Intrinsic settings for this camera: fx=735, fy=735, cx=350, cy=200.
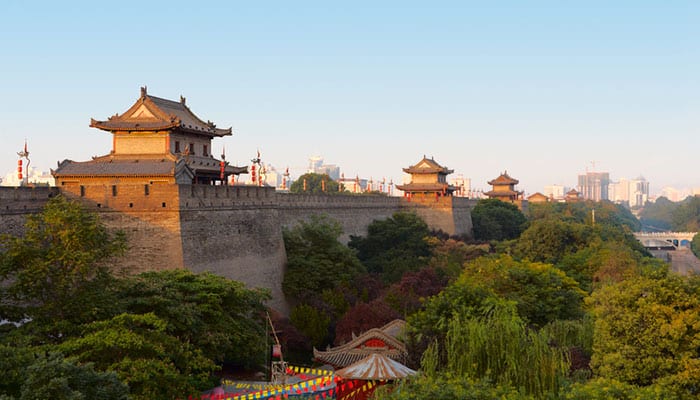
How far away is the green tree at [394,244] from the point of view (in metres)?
27.4

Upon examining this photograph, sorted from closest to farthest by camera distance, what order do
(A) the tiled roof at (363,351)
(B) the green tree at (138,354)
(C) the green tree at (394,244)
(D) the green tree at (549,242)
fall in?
(B) the green tree at (138,354) → (A) the tiled roof at (363,351) → (C) the green tree at (394,244) → (D) the green tree at (549,242)

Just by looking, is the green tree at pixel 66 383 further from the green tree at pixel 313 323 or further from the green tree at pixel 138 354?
the green tree at pixel 313 323

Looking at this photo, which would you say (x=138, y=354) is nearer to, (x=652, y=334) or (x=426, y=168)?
(x=652, y=334)

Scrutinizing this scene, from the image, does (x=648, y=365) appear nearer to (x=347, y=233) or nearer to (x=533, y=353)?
(x=533, y=353)

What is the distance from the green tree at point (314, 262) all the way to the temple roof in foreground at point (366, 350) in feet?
23.0

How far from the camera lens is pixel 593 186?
17788cm

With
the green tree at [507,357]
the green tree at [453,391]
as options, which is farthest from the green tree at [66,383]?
the green tree at [507,357]

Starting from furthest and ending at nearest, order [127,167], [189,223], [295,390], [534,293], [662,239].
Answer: [662,239] < [127,167] < [534,293] < [189,223] < [295,390]

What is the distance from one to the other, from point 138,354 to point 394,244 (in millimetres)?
20732

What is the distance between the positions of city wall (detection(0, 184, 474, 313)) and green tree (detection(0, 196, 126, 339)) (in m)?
3.39

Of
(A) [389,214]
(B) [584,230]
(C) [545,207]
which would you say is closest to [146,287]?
(A) [389,214]

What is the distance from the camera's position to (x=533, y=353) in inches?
386

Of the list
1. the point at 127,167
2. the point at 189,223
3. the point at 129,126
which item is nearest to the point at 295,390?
the point at 189,223

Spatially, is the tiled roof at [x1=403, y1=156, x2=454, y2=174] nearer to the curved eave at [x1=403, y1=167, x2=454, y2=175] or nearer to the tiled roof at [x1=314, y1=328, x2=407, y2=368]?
the curved eave at [x1=403, y1=167, x2=454, y2=175]
